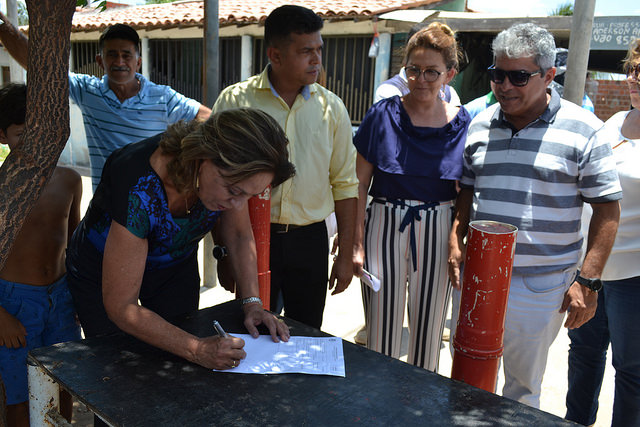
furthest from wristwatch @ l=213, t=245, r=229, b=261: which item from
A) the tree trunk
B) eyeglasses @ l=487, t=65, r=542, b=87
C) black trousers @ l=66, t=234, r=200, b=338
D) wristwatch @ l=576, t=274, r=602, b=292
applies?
wristwatch @ l=576, t=274, r=602, b=292

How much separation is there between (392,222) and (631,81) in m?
1.21

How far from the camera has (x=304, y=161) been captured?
2725 mm

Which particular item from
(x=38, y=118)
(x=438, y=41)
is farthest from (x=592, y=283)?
(x=38, y=118)

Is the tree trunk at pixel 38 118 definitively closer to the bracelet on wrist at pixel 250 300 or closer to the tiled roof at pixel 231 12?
the bracelet on wrist at pixel 250 300

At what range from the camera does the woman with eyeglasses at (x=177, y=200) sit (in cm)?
172

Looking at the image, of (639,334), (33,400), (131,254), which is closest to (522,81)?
(639,334)

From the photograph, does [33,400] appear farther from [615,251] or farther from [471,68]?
[471,68]

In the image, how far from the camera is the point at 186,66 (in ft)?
34.7

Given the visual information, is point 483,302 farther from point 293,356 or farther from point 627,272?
point 627,272

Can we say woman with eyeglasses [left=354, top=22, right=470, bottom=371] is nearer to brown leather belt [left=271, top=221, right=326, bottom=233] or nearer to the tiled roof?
brown leather belt [left=271, top=221, right=326, bottom=233]

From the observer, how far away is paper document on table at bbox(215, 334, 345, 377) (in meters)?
1.72

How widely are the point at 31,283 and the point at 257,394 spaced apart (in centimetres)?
135

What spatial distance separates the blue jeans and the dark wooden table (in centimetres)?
115

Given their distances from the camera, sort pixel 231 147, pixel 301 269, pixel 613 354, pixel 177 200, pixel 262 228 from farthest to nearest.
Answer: pixel 301 269
pixel 613 354
pixel 262 228
pixel 177 200
pixel 231 147
